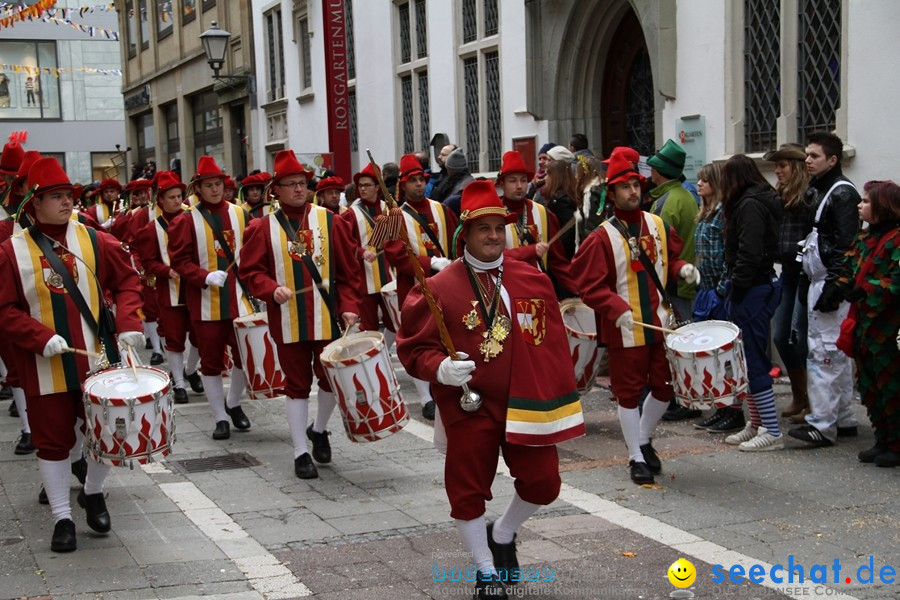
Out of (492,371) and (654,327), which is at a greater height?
(492,371)

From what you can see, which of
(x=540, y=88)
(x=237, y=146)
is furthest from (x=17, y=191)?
(x=237, y=146)

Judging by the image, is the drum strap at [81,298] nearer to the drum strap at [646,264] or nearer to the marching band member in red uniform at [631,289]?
the marching band member in red uniform at [631,289]

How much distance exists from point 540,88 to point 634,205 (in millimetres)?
8444

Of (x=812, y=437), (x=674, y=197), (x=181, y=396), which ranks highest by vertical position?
(x=674, y=197)

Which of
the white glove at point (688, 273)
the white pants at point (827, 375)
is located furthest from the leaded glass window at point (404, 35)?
the white glove at point (688, 273)

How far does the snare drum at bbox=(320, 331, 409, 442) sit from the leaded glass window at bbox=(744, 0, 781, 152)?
6002 mm

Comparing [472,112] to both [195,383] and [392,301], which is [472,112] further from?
[392,301]

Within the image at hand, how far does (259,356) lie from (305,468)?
114cm

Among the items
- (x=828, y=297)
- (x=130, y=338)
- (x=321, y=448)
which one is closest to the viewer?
(x=130, y=338)

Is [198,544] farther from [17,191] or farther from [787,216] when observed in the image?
[787,216]

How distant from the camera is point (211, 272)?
9602 millimetres

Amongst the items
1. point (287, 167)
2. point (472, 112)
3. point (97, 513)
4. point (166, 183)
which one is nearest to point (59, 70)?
point (472, 112)

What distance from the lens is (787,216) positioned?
9125mm

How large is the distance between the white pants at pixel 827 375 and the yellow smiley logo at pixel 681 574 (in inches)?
129
